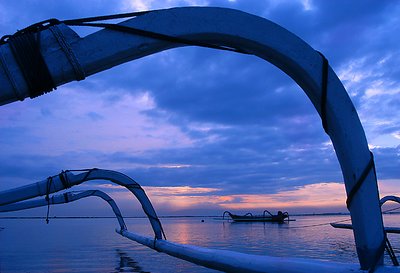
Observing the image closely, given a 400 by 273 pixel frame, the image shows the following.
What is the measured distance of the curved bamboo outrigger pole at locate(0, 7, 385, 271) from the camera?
3.19m

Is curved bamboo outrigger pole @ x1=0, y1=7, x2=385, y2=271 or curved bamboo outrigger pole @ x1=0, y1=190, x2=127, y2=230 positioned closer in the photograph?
curved bamboo outrigger pole @ x1=0, y1=7, x2=385, y2=271

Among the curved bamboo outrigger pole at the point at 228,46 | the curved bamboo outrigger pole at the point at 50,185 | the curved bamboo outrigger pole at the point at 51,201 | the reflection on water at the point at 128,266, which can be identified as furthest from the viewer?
the curved bamboo outrigger pole at the point at 51,201

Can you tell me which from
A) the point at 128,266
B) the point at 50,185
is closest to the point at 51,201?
the point at 128,266

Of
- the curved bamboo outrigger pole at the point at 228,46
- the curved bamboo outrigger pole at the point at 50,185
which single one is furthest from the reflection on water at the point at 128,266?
the curved bamboo outrigger pole at the point at 228,46

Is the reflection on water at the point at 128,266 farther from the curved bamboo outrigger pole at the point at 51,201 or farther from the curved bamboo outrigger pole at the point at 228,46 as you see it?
the curved bamboo outrigger pole at the point at 228,46

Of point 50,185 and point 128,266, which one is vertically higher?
point 50,185

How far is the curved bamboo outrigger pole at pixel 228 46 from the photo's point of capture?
10.5 feet

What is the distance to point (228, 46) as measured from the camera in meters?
3.71

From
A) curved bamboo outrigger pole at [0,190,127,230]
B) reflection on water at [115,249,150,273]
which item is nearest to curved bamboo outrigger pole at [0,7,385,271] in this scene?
reflection on water at [115,249,150,273]

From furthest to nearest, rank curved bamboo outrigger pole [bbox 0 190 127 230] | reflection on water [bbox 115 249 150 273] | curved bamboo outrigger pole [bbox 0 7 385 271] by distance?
curved bamboo outrigger pole [bbox 0 190 127 230], reflection on water [bbox 115 249 150 273], curved bamboo outrigger pole [bbox 0 7 385 271]

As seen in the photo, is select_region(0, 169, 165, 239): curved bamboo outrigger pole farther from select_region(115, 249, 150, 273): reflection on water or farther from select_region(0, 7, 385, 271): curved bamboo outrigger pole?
select_region(0, 7, 385, 271): curved bamboo outrigger pole

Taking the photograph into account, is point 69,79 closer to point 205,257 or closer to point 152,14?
point 152,14

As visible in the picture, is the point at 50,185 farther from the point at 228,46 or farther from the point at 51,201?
the point at 228,46

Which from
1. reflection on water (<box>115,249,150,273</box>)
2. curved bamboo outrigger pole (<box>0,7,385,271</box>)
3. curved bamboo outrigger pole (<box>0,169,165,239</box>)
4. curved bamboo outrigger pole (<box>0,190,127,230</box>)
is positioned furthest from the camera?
curved bamboo outrigger pole (<box>0,190,127,230</box>)
